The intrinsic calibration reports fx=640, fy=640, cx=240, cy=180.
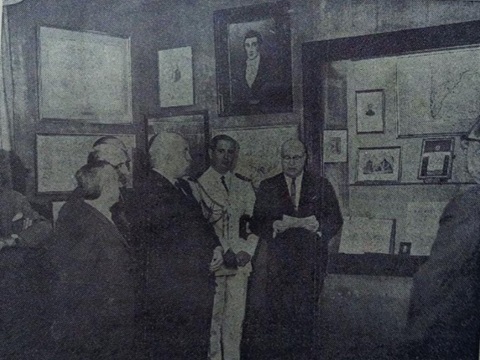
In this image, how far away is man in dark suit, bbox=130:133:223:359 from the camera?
297cm

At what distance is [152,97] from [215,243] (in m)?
0.75

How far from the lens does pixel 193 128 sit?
2.97 meters

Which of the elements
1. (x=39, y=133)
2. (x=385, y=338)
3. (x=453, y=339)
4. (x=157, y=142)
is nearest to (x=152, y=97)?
(x=157, y=142)

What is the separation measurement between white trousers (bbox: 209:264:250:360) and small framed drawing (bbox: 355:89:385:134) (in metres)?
0.84

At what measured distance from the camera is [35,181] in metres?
3.09

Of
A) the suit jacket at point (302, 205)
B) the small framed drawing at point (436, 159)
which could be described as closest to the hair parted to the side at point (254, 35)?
the suit jacket at point (302, 205)

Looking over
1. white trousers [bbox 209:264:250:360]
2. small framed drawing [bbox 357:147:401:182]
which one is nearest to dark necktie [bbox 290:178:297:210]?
small framed drawing [bbox 357:147:401:182]

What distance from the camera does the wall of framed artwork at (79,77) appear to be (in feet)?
10.0

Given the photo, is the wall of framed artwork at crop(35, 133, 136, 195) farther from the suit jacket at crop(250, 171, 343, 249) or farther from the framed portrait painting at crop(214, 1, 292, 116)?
the suit jacket at crop(250, 171, 343, 249)

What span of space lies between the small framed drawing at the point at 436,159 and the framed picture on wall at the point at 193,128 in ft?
3.17

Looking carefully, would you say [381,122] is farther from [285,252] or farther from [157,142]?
[157,142]

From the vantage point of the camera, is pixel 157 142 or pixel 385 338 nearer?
pixel 385 338

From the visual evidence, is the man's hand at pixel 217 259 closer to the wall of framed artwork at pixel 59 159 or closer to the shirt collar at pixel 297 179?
the shirt collar at pixel 297 179

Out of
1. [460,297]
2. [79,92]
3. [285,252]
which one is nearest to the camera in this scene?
[460,297]
